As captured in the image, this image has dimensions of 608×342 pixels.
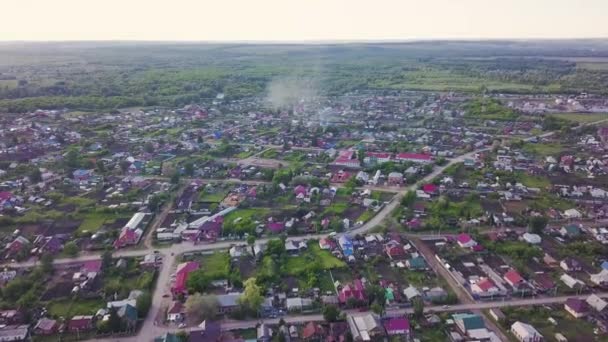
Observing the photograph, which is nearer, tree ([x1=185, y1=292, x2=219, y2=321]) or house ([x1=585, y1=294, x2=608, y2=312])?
tree ([x1=185, y1=292, x2=219, y2=321])

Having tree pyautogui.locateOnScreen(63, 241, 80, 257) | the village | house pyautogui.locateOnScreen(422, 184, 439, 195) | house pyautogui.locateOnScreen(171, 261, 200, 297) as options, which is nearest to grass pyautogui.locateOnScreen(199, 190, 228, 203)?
the village

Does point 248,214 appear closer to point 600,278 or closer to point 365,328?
point 365,328

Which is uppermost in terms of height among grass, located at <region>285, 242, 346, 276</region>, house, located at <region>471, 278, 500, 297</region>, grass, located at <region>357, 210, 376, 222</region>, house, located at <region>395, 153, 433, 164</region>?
house, located at <region>395, 153, 433, 164</region>

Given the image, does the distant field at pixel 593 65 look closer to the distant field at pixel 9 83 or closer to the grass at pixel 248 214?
the grass at pixel 248 214

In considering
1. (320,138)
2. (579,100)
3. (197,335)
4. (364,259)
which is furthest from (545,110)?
(197,335)

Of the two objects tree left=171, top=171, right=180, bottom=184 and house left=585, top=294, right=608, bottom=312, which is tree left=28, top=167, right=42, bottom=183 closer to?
tree left=171, top=171, right=180, bottom=184

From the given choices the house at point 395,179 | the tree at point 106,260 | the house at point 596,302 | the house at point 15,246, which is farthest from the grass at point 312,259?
the house at point 15,246

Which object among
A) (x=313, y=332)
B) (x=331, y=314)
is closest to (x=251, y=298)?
(x=313, y=332)

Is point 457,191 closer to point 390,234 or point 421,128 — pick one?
point 390,234
